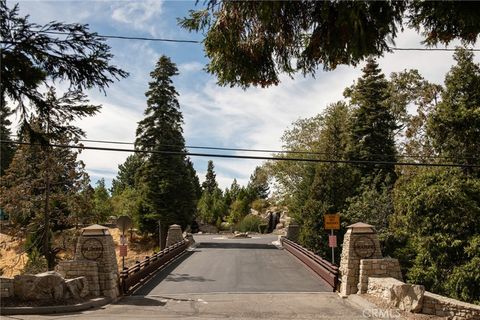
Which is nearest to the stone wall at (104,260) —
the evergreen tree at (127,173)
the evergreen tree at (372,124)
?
the evergreen tree at (372,124)

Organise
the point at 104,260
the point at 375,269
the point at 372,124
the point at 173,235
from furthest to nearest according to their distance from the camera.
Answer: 1. the point at 372,124
2. the point at 173,235
3. the point at 104,260
4. the point at 375,269

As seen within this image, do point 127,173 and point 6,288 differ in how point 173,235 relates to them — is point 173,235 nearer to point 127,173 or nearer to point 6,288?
point 6,288

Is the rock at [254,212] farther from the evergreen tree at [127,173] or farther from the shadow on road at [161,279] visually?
the shadow on road at [161,279]

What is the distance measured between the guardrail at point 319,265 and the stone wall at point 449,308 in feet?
15.9

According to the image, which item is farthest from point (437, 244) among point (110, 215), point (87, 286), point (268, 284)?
point (110, 215)

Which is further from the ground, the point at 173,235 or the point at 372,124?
the point at 372,124

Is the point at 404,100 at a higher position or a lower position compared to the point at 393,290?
higher

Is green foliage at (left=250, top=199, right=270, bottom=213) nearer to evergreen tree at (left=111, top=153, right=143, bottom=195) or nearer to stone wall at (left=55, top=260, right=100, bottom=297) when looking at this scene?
evergreen tree at (left=111, top=153, right=143, bottom=195)

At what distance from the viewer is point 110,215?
55.1 metres

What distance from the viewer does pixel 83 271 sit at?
16.0 meters

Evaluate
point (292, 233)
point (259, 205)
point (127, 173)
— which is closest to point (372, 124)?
point (292, 233)

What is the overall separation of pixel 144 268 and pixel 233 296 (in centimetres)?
571

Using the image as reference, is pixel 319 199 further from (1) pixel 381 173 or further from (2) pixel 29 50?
(2) pixel 29 50

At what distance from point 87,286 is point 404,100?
29302 mm
